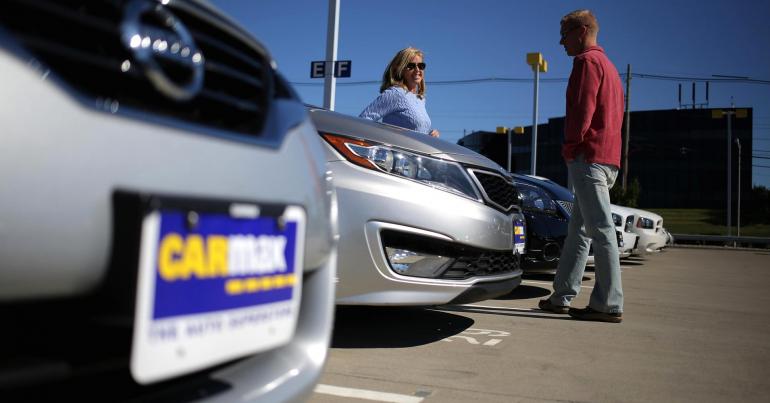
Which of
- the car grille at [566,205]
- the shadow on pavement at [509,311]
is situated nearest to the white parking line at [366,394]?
the shadow on pavement at [509,311]

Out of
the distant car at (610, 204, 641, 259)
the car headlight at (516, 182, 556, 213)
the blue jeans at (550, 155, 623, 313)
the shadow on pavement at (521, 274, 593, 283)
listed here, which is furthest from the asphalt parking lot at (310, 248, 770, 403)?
the distant car at (610, 204, 641, 259)

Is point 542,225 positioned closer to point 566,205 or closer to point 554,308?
point 566,205

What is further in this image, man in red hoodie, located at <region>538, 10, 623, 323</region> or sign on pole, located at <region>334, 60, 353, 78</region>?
sign on pole, located at <region>334, 60, 353, 78</region>

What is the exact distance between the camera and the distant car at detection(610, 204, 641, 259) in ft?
27.2

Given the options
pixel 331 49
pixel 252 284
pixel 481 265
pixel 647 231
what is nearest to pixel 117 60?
pixel 252 284

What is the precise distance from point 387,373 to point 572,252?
6.41ft

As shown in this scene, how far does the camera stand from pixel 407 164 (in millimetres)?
2662

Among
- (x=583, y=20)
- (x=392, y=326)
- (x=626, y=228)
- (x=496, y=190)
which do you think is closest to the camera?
(x=496, y=190)

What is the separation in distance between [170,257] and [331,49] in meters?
8.77

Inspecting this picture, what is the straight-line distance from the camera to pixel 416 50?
14.5 ft

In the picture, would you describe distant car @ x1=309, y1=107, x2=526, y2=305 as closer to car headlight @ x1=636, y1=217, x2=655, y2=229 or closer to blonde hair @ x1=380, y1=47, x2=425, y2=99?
blonde hair @ x1=380, y1=47, x2=425, y2=99

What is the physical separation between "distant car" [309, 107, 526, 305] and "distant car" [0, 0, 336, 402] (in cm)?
114

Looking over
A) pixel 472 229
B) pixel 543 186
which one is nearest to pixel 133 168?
pixel 472 229

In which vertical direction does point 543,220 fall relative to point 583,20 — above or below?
below
